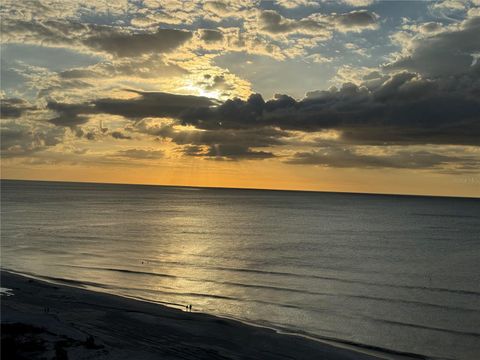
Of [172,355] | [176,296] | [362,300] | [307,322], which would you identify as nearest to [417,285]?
[362,300]

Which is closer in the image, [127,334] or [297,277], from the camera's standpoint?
[127,334]

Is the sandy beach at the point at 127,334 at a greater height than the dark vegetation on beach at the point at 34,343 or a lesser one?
lesser

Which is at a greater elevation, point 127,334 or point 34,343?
point 34,343

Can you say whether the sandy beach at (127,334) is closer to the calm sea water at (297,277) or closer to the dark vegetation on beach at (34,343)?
the dark vegetation on beach at (34,343)

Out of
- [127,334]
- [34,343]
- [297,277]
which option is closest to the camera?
[34,343]

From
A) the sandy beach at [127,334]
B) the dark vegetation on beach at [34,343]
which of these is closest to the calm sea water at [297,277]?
the sandy beach at [127,334]

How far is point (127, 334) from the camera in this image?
23.9m

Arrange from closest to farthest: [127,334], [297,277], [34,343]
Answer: [34,343] → [127,334] → [297,277]

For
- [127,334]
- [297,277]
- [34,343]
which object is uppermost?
[34,343]

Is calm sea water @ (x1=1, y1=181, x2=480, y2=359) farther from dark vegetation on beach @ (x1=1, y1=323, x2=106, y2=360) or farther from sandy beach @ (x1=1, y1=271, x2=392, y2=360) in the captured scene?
dark vegetation on beach @ (x1=1, y1=323, x2=106, y2=360)

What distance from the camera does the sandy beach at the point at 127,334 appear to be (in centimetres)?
2014

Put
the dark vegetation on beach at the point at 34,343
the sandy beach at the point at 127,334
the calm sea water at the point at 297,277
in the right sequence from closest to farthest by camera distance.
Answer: the dark vegetation on beach at the point at 34,343 < the sandy beach at the point at 127,334 < the calm sea water at the point at 297,277

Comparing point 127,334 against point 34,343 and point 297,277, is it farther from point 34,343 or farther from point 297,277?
point 297,277

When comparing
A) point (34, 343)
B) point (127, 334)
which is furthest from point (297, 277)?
point (34, 343)
